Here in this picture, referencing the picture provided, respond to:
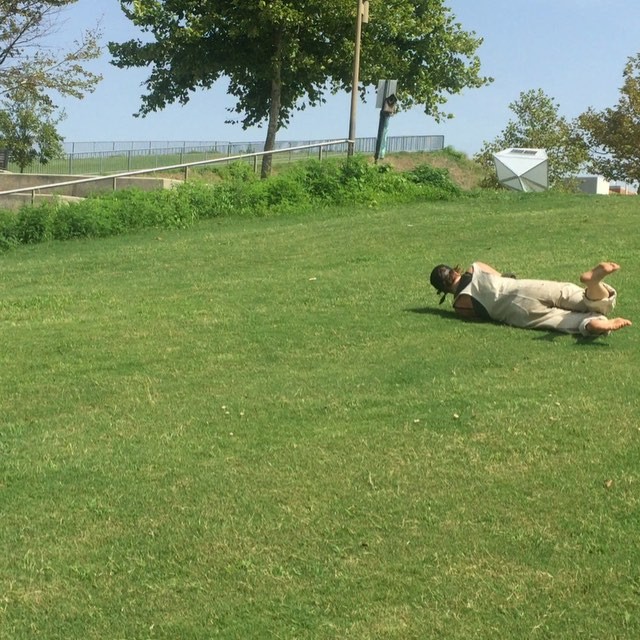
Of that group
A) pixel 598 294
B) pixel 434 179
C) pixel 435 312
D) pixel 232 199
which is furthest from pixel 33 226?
pixel 598 294

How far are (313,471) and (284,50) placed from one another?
93.7 feet

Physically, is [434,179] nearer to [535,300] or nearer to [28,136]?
[535,300]

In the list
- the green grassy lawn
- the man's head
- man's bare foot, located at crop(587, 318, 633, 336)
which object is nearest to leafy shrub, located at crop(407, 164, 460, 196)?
the green grassy lawn

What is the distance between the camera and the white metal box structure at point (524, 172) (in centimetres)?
2412

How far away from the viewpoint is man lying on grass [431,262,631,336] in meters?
7.60

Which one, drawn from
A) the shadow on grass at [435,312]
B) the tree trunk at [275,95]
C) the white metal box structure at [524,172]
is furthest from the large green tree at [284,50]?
the shadow on grass at [435,312]

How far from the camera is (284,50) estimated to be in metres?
31.9

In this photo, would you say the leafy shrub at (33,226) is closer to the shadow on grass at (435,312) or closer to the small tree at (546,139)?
the shadow on grass at (435,312)

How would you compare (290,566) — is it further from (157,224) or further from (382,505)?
(157,224)

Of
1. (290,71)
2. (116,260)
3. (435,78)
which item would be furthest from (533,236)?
(435,78)

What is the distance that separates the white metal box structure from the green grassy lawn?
14.5 m

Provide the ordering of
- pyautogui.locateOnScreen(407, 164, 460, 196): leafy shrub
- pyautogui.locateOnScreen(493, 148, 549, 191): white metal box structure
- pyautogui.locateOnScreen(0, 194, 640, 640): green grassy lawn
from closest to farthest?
pyautogui.locateOnScreen(0, 194, 640, 640): green grassy lawn < pyautogui.locateOnScreen(407, 164, 460, 196): leafy shrub < pyautogui.locateOnScreen(493, 148, 549, 191): white metal box structure

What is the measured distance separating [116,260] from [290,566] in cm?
1021

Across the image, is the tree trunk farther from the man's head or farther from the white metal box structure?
the man's head
